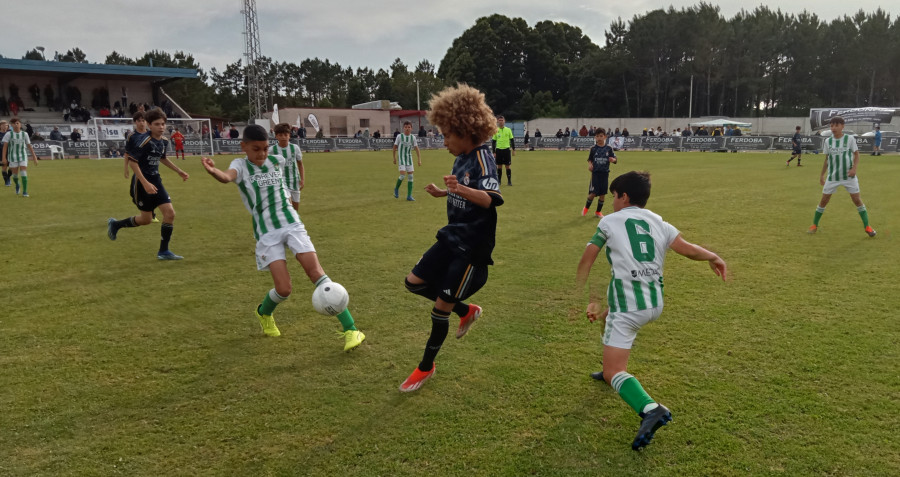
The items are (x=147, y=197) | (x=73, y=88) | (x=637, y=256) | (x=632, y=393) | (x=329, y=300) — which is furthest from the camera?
(x=73, y=88)

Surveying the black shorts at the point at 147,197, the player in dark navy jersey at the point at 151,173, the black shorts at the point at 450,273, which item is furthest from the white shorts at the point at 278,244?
the black shorts at the point at 147,197

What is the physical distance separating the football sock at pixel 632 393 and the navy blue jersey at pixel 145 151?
778 cm

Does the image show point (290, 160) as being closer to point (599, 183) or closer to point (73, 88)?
point (599, 183)

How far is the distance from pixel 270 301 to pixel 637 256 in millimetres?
3361

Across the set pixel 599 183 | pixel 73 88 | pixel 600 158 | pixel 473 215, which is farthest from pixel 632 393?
pixel 73 88

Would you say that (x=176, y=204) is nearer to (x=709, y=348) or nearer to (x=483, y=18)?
(x=709, y=348)

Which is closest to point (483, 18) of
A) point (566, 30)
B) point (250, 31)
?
point (566, 30)

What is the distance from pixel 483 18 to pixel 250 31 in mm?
46015

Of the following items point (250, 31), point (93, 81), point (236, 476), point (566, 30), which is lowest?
point (236, 476)

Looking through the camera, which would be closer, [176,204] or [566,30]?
[176,204]

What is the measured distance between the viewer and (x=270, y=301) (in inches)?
201

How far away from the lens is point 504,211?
497 inches

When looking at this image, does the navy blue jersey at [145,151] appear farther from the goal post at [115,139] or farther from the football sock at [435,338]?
the goal post at [115,139]

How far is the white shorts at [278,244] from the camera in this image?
16.2ft
